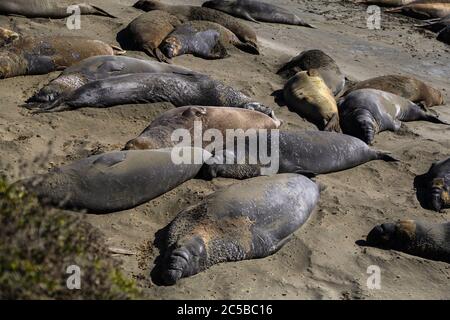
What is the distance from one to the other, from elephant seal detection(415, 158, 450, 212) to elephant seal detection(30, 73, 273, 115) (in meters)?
1.88

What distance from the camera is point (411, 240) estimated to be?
20.2 feet

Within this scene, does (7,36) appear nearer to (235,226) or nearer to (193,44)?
(193,44)

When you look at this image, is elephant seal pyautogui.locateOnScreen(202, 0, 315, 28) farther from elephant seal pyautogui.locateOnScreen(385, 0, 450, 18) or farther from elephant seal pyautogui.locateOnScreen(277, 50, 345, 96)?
elephant seal pyautogui.locateOnScreen(385, 0, 450, 18)

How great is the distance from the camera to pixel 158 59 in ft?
30.8

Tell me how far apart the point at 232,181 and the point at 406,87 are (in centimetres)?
410

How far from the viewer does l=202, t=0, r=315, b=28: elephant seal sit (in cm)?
1210

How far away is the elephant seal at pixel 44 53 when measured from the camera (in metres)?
8.17

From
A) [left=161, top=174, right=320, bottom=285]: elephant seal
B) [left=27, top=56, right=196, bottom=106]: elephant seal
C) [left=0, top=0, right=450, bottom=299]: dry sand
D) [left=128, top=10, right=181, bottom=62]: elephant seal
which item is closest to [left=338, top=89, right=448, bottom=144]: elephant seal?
[left=0, top=0, right=450, bottom=299]: dry sand

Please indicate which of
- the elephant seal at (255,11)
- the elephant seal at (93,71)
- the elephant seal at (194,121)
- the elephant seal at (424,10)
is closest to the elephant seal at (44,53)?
the elephant seal at (93,71)
